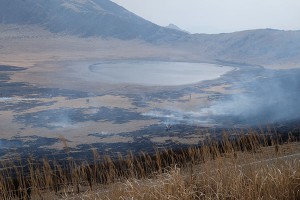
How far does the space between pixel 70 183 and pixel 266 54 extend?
122ft

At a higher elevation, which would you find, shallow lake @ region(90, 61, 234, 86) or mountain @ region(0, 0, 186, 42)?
mountain @ region(0, 0, 186, 42)

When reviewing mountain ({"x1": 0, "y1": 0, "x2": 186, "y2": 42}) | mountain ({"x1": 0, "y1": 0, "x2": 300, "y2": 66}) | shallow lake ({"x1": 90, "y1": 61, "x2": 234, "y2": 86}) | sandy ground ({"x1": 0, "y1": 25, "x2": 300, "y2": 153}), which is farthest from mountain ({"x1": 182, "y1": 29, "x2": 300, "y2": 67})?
shallow lake ({"x1": 90, "y1": 61, "x2": 234, "y2": 86})

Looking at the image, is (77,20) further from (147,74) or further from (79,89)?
(79,89)

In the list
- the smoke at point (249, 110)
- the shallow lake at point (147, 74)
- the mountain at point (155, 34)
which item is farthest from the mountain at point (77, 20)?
Result: the smoke at point (249, 110)

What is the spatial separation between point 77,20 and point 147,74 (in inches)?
1544

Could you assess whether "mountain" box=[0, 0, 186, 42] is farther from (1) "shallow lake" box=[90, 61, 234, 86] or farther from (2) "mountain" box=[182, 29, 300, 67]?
(1) "shallow lake" box=[90, 61, 234, 86]

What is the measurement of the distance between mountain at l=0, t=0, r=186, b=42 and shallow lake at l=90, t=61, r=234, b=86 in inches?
919

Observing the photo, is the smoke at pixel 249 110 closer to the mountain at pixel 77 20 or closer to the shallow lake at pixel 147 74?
the shallow lake at pixel 147 74

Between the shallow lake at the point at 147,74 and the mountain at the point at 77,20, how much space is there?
23.3m

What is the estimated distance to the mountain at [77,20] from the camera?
190 feet

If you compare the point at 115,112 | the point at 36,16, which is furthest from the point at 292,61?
the point at 36,16

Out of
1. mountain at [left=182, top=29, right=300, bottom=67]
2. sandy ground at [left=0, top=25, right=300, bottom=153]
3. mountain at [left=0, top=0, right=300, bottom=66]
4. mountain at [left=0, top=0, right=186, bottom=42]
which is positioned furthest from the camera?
mountain at [left=0, top=0, right=186, bottom=42]

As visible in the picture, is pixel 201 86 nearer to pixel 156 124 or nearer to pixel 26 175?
pixel 156 124

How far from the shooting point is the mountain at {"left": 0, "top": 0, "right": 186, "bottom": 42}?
57844 millimetres
